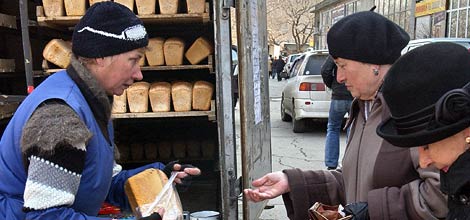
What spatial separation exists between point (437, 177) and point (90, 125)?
4.40 feet

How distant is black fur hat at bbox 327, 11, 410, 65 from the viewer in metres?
1.99

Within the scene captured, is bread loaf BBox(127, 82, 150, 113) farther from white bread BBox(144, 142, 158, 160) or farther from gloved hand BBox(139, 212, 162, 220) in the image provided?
gloved hand BBox(139, 212, 162, 220)

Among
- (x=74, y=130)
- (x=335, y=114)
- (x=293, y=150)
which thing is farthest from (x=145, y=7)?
(x=293, y=150)

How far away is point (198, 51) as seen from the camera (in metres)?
4.31

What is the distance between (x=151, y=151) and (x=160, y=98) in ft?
5.04

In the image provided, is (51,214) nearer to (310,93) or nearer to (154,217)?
(154,217)

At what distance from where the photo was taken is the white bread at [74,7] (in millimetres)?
3953

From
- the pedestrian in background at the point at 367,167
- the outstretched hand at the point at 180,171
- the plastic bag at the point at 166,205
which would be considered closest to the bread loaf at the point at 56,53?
the outstretched hand at the point at 180,171

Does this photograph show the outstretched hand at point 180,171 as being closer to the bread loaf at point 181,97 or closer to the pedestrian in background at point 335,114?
the bread loaf at point 181,97

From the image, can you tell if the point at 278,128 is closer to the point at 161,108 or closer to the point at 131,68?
the point at 161,108

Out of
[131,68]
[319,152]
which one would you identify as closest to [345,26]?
[131,68]

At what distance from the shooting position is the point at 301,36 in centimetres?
4481

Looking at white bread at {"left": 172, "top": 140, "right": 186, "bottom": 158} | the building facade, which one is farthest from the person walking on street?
the building facade

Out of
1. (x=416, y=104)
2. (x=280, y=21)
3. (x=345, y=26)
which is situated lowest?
(x=416, y=104)
